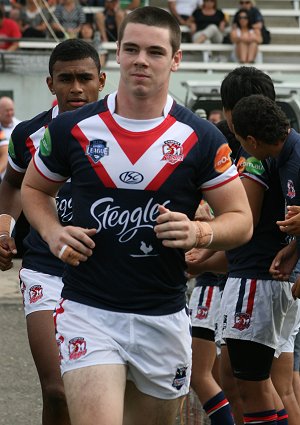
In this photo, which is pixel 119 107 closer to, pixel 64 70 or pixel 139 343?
pixel 139 343

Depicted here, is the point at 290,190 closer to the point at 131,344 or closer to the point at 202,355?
the point at 131,344

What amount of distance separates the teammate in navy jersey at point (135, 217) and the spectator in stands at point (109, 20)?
17.3m

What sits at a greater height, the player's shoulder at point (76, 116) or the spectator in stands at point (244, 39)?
the player's shoulder at point (76, 116)

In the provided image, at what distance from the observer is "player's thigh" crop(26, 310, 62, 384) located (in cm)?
602

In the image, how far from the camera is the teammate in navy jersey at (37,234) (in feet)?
19.8

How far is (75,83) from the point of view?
6617 mm

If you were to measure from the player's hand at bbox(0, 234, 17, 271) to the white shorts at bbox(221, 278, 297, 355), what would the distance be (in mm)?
1259

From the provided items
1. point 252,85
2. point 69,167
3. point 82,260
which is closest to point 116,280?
point 82,260

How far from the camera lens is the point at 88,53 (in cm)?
673

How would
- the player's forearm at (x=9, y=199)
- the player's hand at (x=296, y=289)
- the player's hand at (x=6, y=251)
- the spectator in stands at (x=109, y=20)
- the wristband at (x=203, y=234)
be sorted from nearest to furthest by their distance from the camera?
the wristband at (x=203, y=234) → the player's hand at (x=296, y=289) → the player's hand at (x=6, y=251) → the player's forearm at (x=9, y=199) → the spectator in stands at (x=109, y=20)

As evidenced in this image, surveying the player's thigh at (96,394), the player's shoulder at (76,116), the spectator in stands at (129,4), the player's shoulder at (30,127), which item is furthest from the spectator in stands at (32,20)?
the player's thigh at (96,394)

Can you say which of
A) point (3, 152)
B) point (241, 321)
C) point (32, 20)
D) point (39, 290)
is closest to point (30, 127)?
point (39, 290)

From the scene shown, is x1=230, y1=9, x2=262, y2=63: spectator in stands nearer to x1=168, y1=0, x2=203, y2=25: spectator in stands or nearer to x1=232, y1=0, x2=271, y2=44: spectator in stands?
x1=232, y1=0, x2=271, y2=44: spectator in stands

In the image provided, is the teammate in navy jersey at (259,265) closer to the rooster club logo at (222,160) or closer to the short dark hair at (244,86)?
the short dark hair at (244,86)
